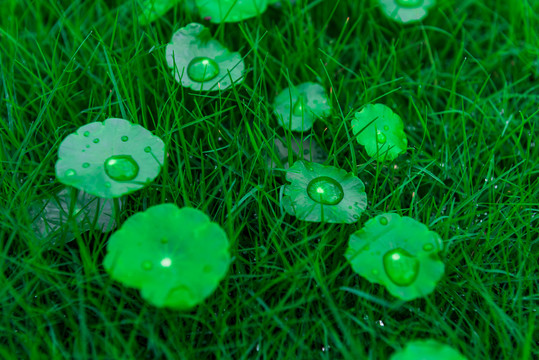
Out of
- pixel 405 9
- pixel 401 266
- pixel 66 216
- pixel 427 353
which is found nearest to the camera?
pixel 427 353

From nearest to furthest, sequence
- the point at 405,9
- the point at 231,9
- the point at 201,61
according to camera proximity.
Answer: the point at 201,61, the point at 231,9, the point at 405,9

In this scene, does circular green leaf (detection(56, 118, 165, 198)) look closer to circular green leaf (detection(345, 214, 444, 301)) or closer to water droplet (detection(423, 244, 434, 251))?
circular green leaf (detection(345, 214, 444, 301))

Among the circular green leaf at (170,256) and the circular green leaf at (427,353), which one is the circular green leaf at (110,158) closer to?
the circular green leaf at (170,256)

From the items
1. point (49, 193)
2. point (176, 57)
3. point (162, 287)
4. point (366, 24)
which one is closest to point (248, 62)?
point (176, 57)

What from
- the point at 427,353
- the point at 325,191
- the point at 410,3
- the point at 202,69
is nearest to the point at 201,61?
the point at 202,69

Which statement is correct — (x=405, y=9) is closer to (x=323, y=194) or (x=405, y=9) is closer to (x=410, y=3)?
(x=410, y=3)

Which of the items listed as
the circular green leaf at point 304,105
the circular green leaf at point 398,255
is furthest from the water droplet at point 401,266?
the circular green leaf at point 304,105
